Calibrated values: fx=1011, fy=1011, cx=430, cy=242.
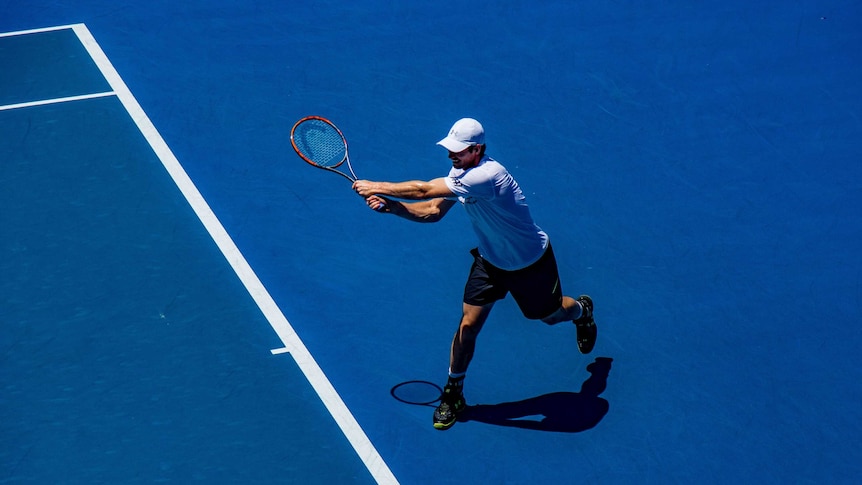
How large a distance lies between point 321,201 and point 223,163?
1.09 m

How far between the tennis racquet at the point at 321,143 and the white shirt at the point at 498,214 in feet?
4.14

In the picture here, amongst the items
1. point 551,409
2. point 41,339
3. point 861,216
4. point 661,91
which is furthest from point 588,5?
point 41,339

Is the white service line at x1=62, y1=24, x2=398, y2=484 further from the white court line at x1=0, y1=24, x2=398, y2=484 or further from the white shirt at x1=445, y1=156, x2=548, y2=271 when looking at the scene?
the white shirt at x1=445, y1=156, x2=548, y2=271

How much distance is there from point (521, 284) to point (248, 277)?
2467mm

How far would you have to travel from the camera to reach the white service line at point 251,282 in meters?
6.92

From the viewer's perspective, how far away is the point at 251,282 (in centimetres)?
820

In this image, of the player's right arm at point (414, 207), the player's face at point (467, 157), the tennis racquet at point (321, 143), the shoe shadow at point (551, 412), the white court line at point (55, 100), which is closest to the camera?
the player's right arm at point (414, 207)

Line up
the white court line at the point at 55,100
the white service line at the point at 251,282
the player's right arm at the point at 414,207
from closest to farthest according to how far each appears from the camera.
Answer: the player's right arm at the point at 414,207
the white service line at the point at 251,282
the white court line at the point at 55,100

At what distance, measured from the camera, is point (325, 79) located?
10594 millimetres

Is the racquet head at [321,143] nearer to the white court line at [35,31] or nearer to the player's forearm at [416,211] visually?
the player's forearm at [416,211]

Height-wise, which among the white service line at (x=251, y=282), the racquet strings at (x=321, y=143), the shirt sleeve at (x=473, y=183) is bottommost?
the white service line at (x=251, y=282)

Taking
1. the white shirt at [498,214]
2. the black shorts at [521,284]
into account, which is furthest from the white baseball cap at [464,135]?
the black shorts at [521,284]

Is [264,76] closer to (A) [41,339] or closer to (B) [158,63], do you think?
(B) [158,63]

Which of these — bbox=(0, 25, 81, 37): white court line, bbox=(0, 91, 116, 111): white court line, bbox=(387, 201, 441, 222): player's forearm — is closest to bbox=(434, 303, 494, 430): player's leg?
bbox=(387, 201, 441, 222): player's forearm
